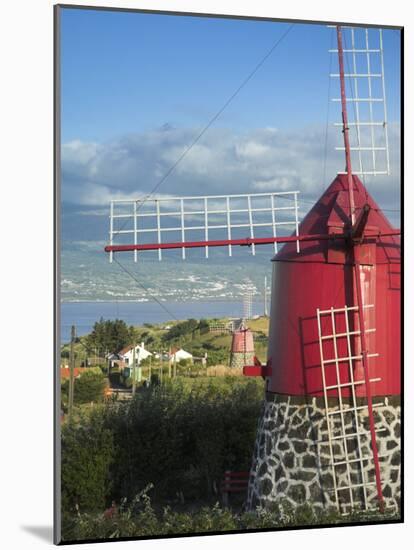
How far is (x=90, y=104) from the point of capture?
432 inches

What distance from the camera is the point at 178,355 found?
17375 millimetres

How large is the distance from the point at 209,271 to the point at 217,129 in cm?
221

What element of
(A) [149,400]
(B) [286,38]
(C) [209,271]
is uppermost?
(B) [286,38]

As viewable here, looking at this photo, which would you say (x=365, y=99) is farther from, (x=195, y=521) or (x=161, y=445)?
(x=161, y=445)

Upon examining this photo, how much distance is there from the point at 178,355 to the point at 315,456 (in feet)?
19.9

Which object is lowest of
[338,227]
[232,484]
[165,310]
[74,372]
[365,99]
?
[232,484]

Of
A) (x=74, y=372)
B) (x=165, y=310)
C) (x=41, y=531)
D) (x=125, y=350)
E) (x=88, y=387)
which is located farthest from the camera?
(x=125, y=350)

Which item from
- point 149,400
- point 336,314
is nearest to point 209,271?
point 149,400

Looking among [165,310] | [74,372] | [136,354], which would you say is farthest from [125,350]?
[165,310]

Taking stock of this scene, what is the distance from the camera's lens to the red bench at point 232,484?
482 inches

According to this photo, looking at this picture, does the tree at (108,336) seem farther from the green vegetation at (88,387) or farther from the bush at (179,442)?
the bush at (179,442)

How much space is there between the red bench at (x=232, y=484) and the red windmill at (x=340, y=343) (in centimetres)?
60

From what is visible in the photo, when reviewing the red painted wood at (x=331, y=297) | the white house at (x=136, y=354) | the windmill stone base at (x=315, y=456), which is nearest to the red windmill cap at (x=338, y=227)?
the red painted wood at (x=331, y=297)

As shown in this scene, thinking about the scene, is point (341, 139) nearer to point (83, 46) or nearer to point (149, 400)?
point (83, 46)
